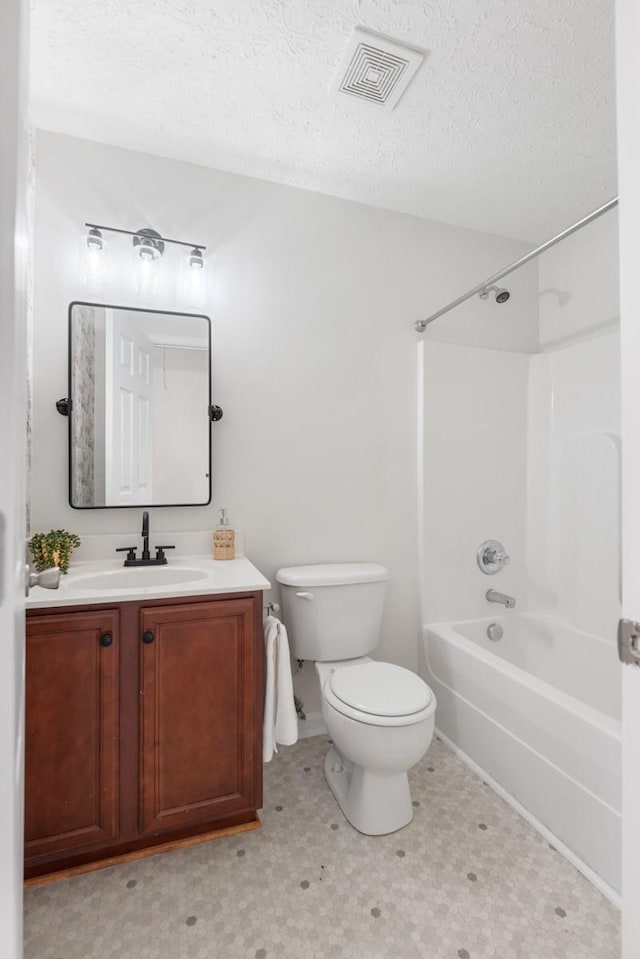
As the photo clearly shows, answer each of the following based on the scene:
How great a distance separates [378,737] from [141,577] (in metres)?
1.03

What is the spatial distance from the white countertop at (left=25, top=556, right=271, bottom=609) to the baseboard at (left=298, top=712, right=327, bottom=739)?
33.4 inches

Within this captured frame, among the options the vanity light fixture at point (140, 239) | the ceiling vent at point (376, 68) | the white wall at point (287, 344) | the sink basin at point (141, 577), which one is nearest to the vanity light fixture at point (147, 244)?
the vanity light fixture at point (140, 239)

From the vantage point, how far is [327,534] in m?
2.23

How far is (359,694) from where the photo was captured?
1.63 meters

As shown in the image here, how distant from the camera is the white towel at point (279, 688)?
5.38ft

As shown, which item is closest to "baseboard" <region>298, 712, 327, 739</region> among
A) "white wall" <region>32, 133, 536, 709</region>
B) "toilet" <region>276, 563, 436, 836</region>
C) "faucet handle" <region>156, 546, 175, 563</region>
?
"white wall" <region>32, 133, 536, 709</region>

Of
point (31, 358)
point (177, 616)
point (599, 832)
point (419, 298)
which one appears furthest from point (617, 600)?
point (31, 358)

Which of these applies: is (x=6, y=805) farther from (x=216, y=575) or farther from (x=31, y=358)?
(x=31, y=358)

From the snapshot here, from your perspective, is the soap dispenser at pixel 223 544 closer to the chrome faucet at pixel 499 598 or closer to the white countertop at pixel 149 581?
the white countertop at pixel 149 581

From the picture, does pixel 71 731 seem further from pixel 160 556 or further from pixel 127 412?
pixel 127 412

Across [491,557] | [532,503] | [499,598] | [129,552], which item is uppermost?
[532,503]

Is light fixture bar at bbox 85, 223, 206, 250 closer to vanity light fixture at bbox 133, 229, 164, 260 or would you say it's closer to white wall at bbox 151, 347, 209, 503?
vanity light fixture at bbox 133, 229, 164, 260

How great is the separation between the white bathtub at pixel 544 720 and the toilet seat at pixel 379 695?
38 cm

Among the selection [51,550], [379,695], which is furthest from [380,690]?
[51,550]
